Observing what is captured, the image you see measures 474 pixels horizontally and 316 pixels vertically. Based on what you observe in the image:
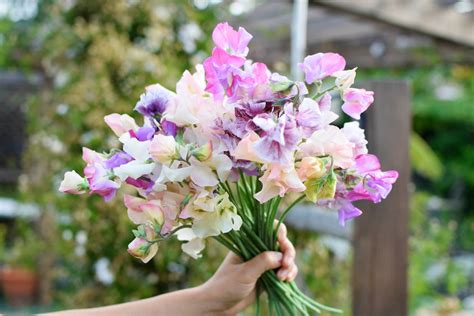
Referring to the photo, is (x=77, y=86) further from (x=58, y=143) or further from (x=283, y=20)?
(x=283, y=20)

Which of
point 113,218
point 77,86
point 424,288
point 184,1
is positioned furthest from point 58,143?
point 424,288

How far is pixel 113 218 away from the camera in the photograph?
11.1 ft

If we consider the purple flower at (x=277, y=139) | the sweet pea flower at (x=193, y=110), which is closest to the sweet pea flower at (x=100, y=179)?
the sweet pea flower at (x=193, y=110)

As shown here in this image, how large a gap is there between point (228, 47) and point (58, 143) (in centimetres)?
281

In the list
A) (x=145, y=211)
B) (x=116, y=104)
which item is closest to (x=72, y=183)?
(x=145, y=211)

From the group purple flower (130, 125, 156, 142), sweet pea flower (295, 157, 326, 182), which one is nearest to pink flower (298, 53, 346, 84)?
sweet pea flower (295, 157, 326, 182)

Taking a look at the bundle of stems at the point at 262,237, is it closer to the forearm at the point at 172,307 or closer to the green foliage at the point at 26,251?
the forearm at the point at 172,307

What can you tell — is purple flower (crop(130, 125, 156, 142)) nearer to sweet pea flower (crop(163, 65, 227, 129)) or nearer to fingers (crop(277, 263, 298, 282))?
sweet pea flower (crop(163, 65, 227, 129))

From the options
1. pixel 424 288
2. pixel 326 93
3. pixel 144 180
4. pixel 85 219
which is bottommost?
pixel 424 288

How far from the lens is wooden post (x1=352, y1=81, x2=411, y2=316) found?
2.62 metres

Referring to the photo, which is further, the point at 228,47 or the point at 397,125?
the point at 397,125

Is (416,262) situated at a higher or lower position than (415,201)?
lower

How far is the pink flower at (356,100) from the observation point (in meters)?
1.01

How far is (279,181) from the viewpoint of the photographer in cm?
93
